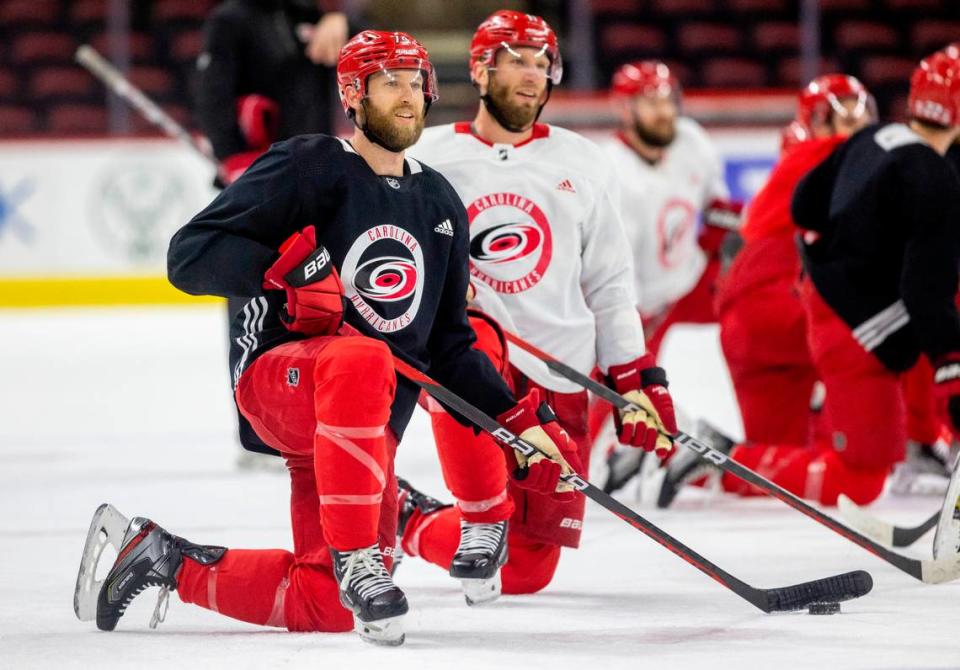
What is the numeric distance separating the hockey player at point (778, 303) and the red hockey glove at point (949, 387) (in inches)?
32.4

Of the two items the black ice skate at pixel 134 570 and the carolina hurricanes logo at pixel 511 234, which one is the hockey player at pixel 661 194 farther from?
the black ice skate at pixel 134 570

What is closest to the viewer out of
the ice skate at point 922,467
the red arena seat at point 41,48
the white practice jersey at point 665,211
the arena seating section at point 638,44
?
the ice skate at point 922,467

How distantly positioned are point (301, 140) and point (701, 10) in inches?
329

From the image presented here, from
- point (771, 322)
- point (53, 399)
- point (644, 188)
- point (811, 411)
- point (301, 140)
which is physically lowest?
point (53, 399)

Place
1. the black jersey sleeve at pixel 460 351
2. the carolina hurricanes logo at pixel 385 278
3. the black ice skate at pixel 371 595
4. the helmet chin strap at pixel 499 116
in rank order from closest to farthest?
the black ice skate at pixel 371 595 < the carolina hurricanes logo at pixel 385 278 < the black jersey sleeve at pixel 460 351 < the helmet chin strap at pixel 499 116

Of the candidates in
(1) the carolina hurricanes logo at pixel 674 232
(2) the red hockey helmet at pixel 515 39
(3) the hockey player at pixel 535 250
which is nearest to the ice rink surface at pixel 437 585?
(3) the hockey player at pixel 535 250

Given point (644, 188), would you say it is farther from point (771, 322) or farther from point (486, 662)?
point (486, 662)

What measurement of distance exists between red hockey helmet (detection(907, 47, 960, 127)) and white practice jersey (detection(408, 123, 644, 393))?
2.95 feet

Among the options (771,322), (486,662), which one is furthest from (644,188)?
(486,662)

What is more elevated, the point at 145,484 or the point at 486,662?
the point at 486,662

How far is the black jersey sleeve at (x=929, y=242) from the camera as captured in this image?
3326mm

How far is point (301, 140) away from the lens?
242 cm

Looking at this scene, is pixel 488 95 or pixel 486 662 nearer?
pixel 486 662

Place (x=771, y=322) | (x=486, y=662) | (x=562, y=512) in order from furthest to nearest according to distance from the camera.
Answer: (x=771, y=322) < (x=562, y=512) < (x=486, y=662)
